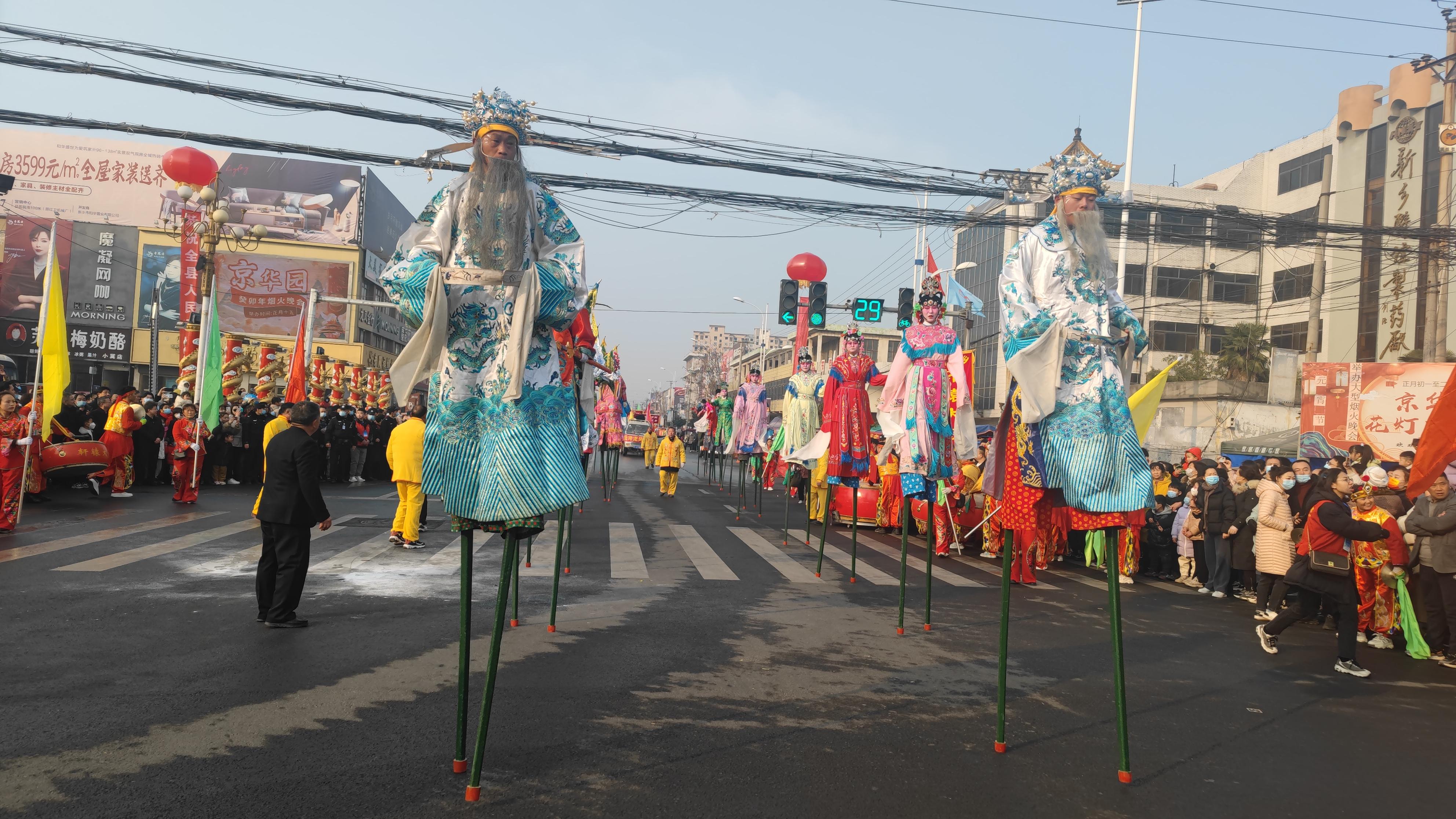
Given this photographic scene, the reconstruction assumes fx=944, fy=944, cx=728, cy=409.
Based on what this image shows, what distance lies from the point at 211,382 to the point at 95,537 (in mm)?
5968

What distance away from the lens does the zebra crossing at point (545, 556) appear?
31.8ft

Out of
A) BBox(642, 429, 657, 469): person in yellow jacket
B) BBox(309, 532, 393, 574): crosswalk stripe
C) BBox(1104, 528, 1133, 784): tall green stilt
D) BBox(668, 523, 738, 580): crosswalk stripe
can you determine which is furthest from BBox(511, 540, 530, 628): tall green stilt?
BBox(642, 429, 657, 469): person in yellow jacket

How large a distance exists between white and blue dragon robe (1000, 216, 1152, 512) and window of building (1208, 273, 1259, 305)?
4586cm

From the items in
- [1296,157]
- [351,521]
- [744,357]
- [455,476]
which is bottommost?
[351,521]

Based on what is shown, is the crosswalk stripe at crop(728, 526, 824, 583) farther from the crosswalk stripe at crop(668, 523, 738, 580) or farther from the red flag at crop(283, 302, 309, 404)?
the red flag at crop(283, 302, 309, 404)

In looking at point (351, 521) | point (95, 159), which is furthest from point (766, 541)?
point (95, 159)

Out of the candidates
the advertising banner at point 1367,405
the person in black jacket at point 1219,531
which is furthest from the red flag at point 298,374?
the advertising banner at point 1367,405

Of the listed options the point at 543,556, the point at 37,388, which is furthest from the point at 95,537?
the point at 543,556

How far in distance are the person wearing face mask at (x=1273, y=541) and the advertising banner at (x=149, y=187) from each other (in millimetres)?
49734

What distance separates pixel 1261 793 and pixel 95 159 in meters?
60.2

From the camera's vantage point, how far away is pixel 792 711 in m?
5.20

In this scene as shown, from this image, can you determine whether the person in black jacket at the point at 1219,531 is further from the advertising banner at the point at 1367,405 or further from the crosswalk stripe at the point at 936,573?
the advertising banner at the point at 1367,405

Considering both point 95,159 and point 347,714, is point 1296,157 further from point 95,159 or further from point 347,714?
point 95,159

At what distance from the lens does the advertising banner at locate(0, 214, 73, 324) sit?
4722 centimetres
